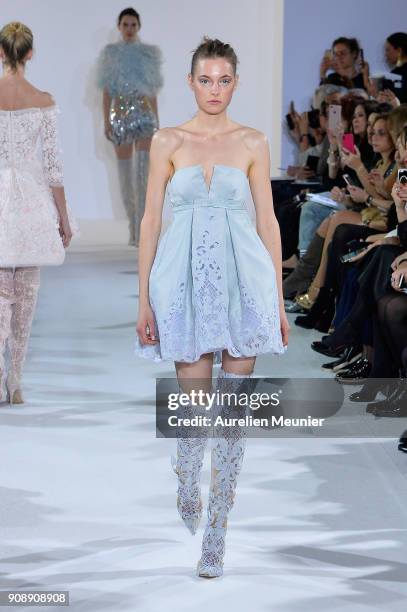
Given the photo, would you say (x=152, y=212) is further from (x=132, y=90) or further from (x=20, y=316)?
(x=132, y=90)

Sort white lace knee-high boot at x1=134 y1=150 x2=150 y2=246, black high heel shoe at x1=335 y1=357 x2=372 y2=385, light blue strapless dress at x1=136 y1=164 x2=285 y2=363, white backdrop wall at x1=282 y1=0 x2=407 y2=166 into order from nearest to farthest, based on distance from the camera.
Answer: light blue strapless dress at x1=136 y1=164 x2=285 y2=363
black high heel shoe at x1=335 y1=357 x2=372 y2=385
white backdrop wall at x1=282 y1=0 x2=407 y2=166
white lace knee-high boot at x1=134 y1=150 x2=150 y2=246

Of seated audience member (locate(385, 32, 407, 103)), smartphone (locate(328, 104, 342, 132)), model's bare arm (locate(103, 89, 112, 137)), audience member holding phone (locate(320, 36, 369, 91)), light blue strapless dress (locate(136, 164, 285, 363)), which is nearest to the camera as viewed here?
light blue strapless dress (locate(136, 164, 285, 363))

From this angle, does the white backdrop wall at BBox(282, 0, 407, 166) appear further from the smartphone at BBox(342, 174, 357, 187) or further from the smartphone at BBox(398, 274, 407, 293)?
the smartphone at BBox(398, 274, 407, 293)

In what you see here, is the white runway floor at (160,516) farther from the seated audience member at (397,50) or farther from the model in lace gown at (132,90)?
the model in lace gown at (132,90)

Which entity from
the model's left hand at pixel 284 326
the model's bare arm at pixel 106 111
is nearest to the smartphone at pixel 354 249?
the model's left hand at pixel 284 326

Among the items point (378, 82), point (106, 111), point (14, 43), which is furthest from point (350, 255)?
point (106, 111)

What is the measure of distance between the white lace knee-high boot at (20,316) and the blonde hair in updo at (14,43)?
0.77 meters

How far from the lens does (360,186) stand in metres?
6.18

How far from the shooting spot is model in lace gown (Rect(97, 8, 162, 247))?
Answer: 9.09 metres

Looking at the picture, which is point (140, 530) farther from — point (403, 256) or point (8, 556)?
point (403, 256)

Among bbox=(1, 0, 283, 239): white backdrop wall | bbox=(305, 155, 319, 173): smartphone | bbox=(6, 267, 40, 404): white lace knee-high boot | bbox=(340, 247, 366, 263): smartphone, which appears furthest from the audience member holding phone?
bbox=(6, 267, 40, 404): white lace knee-high boot

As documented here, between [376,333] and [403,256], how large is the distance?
313 millimetres

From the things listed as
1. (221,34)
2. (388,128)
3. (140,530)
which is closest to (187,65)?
(221,34)

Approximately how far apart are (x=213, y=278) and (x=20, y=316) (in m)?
1.88
